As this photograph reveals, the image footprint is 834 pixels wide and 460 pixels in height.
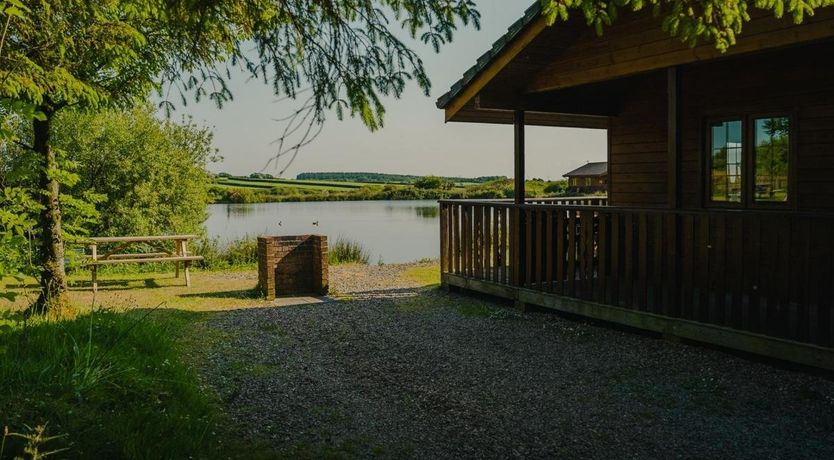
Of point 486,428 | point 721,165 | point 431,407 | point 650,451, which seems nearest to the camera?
point 650,451

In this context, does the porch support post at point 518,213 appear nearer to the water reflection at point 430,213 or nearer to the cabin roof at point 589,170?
the water reflection at point 430,213

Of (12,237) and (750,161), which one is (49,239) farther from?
(750,161)

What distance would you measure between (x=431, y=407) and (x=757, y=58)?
252 inches

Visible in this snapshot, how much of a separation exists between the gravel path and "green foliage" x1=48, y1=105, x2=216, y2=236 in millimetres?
10101

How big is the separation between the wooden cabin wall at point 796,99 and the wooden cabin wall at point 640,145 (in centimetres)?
91

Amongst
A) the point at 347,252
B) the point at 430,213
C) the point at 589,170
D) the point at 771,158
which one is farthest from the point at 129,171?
the point at 589,170

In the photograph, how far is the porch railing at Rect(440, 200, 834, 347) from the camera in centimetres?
598

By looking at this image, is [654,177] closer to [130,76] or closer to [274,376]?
[274,376]


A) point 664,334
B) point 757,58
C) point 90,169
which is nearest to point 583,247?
point 664,334

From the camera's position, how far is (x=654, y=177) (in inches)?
395

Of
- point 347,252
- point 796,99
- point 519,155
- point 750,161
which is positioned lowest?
point 347,252

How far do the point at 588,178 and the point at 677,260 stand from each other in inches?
2094

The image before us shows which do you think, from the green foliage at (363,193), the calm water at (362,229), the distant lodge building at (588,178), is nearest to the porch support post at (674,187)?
the calm water at (362,229)

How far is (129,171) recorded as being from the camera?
16.9 meters
